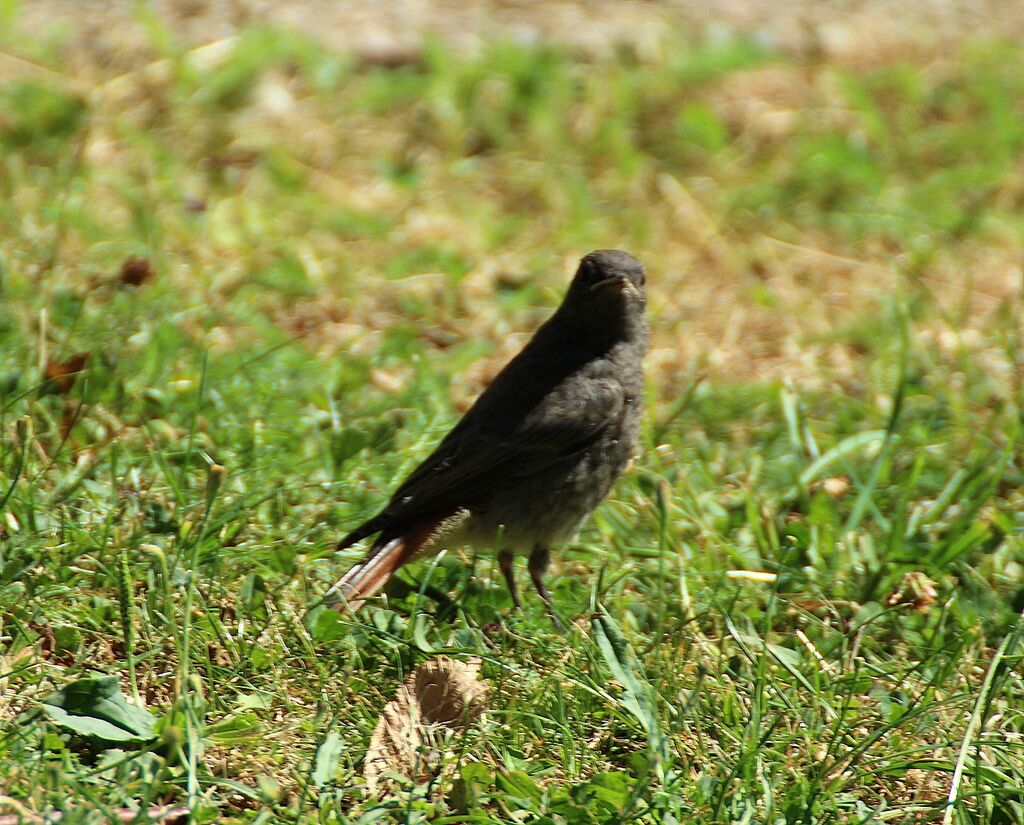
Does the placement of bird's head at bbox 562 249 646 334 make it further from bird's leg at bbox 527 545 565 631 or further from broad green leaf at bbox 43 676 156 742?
broad green leaf at bbox 43 676 156 742

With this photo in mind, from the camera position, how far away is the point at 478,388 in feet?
16.6

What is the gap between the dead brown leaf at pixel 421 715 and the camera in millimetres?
2992

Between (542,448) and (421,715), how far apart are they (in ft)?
3.59

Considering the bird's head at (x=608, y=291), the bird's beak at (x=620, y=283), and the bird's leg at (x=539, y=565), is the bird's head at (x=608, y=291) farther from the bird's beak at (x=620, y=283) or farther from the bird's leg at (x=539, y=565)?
the bird's leg at (x=539, y=565)

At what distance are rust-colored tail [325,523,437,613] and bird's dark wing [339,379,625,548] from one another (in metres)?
0.15

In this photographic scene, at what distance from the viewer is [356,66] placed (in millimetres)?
7148

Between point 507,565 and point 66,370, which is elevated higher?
point 66,370

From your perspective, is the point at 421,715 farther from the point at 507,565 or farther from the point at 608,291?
the point at 608,291

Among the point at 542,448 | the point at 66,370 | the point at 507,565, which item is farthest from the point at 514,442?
the point at 66,370

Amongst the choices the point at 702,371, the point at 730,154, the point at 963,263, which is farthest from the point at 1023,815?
the point at 730,154

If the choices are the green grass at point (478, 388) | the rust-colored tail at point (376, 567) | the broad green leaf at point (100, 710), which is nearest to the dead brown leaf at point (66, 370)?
the green grass at point (478, 388)

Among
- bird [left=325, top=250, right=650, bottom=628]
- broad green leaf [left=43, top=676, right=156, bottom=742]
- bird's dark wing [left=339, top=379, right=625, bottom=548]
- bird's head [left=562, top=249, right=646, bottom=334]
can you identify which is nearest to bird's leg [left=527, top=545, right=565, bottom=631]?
bird [left=325, top=250, right=650, bottom=628]

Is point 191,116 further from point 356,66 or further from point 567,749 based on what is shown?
point 567,749

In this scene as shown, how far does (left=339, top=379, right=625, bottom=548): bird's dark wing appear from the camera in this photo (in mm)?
3865
